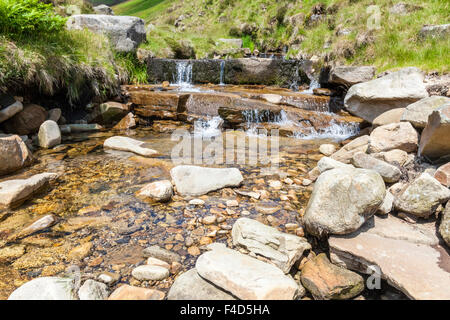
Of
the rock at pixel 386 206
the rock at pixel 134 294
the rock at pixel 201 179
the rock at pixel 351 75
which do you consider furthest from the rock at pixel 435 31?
the rock at pixel 134 294

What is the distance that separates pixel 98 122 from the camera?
21.6 ft

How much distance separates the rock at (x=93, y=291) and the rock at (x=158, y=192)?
1.30 meters

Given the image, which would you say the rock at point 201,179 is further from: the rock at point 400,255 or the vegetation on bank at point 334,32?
the vegetation on bank at point 334,32

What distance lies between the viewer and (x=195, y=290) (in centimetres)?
177

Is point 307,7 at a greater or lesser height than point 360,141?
greater

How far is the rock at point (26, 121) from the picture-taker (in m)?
4.92

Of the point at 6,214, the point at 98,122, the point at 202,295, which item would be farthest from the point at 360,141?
the point at 98,122

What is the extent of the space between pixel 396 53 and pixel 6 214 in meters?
8.56

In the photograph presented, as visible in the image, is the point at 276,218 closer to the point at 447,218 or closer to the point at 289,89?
the point at 447,218

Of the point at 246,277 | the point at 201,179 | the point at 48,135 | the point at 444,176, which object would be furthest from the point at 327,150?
the point at 48,135

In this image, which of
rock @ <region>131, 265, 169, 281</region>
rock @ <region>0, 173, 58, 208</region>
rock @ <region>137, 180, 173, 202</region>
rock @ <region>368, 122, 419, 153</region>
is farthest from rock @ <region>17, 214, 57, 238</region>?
rock @ <region>368, 122, 419, 153</region>

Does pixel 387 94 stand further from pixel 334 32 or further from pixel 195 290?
pixel 334 32

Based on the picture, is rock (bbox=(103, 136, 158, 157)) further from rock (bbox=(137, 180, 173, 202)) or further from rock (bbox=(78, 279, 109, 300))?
rock (bbox=(78, 279, 109, 300))

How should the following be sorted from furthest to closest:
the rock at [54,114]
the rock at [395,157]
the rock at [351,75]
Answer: the rock at [351,75], the rock at [54,114], the rock at [395,157]
